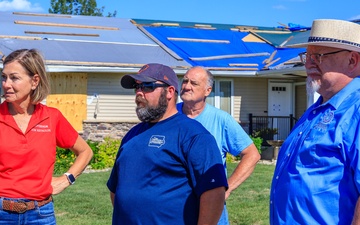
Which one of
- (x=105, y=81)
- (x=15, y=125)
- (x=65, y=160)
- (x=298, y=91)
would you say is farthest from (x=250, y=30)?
(x=15, y=125)

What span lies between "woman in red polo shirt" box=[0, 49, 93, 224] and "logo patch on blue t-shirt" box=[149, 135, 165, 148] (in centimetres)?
102

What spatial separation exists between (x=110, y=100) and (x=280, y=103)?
6583 mm

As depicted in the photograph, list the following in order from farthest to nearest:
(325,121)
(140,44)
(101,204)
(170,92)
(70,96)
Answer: (140,44)
(70,96)
(101,204)
(170,92)
(325,121)

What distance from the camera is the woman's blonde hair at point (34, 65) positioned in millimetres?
4484

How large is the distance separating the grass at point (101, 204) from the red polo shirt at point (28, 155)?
189 inches

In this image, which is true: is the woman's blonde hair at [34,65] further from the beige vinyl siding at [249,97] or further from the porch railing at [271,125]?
the beige vinyl siding at [249,97]

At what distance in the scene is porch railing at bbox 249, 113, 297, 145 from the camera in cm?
2178

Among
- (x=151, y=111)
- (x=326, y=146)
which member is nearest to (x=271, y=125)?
(x=151, y=111)

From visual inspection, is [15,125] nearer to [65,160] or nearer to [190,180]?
[190,180]

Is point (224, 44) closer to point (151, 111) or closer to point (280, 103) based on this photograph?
point (280, 103)

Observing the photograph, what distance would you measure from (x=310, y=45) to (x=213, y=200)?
105 centimetres

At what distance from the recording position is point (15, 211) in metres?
4.30

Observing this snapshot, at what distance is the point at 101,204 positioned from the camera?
10.7 metres

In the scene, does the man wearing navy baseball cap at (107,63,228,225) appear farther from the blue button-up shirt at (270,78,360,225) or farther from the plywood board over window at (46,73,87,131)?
the plywood board over window at (46,73,87,131)
